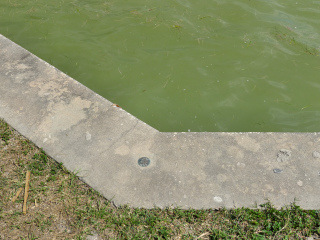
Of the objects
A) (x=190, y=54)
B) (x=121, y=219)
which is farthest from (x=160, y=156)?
(x=190, y=54)

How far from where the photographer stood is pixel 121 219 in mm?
2980

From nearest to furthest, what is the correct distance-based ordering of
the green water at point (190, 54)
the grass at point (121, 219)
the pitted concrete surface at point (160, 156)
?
the grass at point (121, 219) → the pitted concrete surface at point (160, 156) → the green water at point (190, 54)

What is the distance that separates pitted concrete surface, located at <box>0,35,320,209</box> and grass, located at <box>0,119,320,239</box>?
0.29 ft

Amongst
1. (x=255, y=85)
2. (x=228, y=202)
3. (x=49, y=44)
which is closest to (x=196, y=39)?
(x=255, y=85)

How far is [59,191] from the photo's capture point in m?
3.19

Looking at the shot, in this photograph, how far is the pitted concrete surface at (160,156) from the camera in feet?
10.3

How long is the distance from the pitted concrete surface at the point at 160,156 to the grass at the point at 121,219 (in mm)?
88

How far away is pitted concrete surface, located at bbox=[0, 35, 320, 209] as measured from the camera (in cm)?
315

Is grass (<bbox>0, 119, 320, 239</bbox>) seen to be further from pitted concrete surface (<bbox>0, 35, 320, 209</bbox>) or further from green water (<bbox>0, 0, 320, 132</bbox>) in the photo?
green water (<bbox>0, 0, 320, 132</bbox>)

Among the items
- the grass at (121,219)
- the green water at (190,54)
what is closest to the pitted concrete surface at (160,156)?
the grass at (121,219)

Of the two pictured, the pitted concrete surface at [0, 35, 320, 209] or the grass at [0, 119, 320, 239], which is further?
the pitted concrete surface at [0, 35, 320, 209]

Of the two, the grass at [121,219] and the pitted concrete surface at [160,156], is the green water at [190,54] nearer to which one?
the pitted concrete surface at [160,156]

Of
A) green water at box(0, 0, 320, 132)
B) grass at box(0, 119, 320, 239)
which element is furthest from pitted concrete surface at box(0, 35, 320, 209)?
green water at box(0, 0, 320, 132)

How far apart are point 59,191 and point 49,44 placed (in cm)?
278
